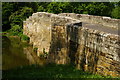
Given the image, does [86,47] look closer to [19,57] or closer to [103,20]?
[103,20]

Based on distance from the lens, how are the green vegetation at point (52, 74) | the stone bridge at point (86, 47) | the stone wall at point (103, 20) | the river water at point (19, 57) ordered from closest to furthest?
the stone bridge at point (86, 47)
the green vegetation at point (52, 74)
the river water at point (19, 57)
the stone wall at point (103, 20)

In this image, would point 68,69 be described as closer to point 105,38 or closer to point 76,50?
point 76,50

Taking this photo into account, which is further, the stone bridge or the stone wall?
the stone wall

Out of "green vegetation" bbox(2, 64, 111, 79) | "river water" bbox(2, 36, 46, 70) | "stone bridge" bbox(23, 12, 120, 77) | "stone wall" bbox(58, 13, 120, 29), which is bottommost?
"river water" bbox(2, 36, 46, 70)

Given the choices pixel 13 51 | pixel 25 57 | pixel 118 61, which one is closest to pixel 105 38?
pixel 118 61

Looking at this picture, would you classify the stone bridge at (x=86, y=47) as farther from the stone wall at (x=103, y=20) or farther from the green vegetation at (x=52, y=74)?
the green vegetation at (x=52, y=74)

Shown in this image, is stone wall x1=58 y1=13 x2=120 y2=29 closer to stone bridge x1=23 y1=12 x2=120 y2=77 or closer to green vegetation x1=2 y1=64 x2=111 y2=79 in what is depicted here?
stone bridge x1=23 y1=12 x2=120 y2=77

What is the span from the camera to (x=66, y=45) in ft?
29.3

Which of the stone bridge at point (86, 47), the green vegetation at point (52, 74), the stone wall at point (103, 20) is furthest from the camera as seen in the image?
the stone wall at point (103, 20)

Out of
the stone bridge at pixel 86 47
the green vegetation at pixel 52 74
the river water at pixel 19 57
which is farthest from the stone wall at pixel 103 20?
the green vegetation at pixel 52 74

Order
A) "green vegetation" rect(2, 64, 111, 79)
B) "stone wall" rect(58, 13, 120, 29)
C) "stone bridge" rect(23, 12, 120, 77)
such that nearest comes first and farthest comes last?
"stone bridge" rect(23, 12, 120, 77)
"green vegetation" rect(2, 64, 111, 79)
"stone wall" rect(58, 13, 120, 29)

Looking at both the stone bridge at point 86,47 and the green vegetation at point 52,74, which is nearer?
the stone bridge at point 86,47

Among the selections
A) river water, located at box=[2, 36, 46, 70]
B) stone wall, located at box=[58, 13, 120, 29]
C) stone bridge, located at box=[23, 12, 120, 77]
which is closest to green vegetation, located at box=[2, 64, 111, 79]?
stone bridge, located at box=[23, 12, 120, 77]

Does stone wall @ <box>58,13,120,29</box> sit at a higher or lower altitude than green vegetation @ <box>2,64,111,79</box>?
higher
